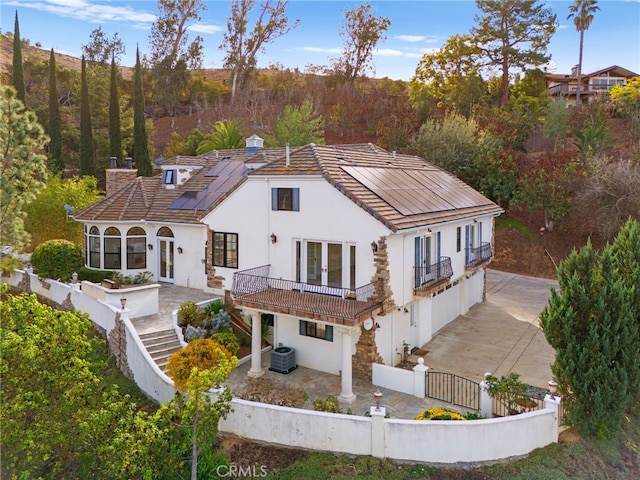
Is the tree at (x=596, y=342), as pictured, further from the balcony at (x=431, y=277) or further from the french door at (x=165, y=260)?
the french door at (x=165, y=260)

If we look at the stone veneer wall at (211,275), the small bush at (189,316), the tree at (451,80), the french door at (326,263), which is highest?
the tree at (451,80)

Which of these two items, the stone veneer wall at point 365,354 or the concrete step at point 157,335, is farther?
the concrete step at point 157,335

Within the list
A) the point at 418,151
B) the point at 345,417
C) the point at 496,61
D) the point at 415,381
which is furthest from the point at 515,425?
the point at 496,61

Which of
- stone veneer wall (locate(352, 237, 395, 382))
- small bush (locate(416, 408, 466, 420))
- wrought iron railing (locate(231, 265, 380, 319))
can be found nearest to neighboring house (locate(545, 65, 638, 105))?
stone veneer wall (locate(352, 237, 395, 382))

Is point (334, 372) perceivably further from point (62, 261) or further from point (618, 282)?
point (62, 261)

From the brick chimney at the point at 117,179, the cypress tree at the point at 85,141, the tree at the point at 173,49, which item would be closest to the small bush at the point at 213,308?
the brick chimney at the point at 117,179
